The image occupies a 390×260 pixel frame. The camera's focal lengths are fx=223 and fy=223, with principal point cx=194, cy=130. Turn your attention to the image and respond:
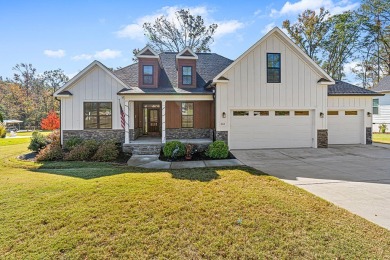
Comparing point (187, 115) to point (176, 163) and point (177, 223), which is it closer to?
point (176, 163)

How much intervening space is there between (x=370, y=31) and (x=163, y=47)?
89.6ft

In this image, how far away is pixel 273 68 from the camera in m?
12.5

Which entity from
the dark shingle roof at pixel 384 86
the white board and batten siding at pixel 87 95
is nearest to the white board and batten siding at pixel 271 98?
the white board and batten siding at pixel 87 95

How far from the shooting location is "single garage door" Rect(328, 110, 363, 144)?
1412 cm

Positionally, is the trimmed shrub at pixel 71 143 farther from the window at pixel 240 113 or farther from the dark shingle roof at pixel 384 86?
the dark shingle roof at pixel 384 86

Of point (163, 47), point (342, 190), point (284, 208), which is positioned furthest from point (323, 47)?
point (284, 208)

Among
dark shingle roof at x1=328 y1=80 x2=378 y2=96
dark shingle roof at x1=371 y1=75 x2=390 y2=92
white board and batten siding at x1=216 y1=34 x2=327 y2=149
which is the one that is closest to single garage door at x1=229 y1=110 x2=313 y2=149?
white board and batten siding at x1=216 y1=34 x2=327 y2=149

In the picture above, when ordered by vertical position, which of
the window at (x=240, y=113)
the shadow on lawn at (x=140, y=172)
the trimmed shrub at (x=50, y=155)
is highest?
the window at (x=240, y=113)

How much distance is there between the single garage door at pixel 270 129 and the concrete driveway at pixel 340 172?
0.70 m

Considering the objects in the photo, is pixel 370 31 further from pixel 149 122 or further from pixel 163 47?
pixel 149 122

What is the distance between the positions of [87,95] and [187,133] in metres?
6.33

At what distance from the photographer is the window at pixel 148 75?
1365 centimetres

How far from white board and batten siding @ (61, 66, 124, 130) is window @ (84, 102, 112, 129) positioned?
21 cm

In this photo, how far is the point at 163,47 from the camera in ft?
88.5
